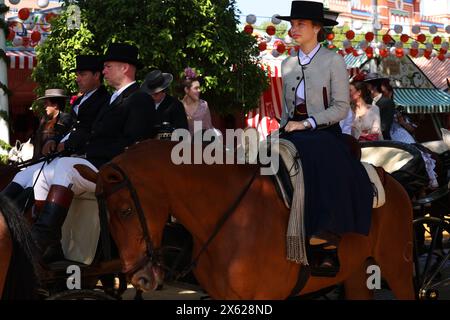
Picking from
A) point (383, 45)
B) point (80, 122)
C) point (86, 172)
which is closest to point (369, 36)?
point (383, 45)

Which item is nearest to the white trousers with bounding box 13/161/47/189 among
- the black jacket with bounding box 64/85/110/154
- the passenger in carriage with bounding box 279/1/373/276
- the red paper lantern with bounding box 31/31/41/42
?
the black jacket with bounding box 64/85/110/154

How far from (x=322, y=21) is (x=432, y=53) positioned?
17.2m

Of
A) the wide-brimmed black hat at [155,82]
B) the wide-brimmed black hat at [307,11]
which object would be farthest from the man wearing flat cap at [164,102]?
the wide-brimmed black hat at [307,11]

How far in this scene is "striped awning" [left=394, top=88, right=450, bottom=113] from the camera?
23.7 meters

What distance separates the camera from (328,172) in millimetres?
5012

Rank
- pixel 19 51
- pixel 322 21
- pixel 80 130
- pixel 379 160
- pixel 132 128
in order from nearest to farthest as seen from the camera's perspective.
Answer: pixel 322 21
pixel 132 128
pixel 80 130
pixel 379 160
pixel 19 51

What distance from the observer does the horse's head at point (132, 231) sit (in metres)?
4.48

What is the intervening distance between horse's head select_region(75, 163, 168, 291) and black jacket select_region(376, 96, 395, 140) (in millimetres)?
5008

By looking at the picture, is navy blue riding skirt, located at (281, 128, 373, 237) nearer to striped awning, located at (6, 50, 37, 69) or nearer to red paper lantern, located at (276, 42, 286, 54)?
striped awning, located at (6, 50, 37, 69)

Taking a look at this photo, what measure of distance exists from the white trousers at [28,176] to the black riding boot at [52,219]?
405 mm

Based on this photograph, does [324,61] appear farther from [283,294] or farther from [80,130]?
[80,130]

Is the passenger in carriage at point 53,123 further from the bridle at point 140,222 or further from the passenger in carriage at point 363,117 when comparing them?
the passenger in carriage at point 363,117

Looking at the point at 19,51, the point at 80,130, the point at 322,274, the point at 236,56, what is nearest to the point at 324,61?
the point at 322,274

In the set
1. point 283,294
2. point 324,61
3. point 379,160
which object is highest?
point 324,61
